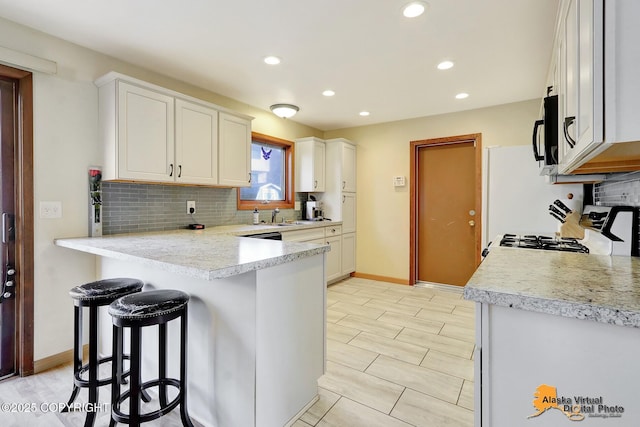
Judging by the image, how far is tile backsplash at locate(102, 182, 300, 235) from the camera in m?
2.56

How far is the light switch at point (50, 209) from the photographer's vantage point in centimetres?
218

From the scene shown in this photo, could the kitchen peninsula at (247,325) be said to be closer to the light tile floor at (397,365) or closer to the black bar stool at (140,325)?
the black bar stool at (140,325)

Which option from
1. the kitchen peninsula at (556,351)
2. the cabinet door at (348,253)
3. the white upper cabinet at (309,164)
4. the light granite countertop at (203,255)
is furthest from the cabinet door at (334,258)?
the kitchen peninsula at (556,351)

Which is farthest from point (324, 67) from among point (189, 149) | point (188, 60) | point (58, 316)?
point (58, 316)

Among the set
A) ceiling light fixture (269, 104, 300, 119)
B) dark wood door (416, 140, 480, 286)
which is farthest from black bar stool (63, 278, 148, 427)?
dark wood door (416, 140, 480, 286)

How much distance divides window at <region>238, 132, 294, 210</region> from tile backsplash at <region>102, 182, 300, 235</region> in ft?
0.89

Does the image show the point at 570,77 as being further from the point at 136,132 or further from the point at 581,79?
the point at 136,132

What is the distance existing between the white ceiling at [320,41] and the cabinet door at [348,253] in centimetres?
Result: 221

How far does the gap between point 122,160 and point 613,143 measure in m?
2.81

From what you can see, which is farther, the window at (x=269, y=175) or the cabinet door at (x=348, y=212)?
the cabinet door at (x=348, y=212)

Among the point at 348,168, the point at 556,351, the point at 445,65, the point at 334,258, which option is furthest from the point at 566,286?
the point at 348,168

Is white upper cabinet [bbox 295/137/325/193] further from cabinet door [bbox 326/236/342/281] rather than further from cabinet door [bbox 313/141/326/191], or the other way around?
cabinet door [bbox 326/236/342/281]

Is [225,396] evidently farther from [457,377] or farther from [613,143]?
[613,143]

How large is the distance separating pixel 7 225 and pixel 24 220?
0.37 ft
